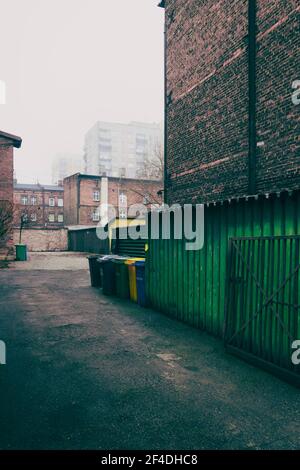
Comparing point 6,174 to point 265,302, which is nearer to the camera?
point 265,302

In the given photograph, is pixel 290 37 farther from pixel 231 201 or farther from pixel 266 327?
pixel 266 327

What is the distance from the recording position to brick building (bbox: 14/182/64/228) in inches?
2084

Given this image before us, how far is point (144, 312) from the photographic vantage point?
8.29 meters

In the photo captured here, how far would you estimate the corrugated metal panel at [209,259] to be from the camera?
5188 mm

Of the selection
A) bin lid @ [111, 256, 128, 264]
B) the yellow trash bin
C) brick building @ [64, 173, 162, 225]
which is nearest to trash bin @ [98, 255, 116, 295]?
bin lid @ [111, 256, 128, 264]

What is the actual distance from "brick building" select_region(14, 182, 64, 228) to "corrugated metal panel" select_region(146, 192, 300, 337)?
1873 inches

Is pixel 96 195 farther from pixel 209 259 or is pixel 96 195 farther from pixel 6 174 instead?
pixel 209 259

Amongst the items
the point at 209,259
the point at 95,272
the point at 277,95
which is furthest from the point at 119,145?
the point at 209,259

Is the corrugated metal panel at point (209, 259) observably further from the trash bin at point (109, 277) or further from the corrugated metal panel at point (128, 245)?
the corrugated metal panel at point (128, 245)

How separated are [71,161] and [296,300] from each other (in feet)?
381

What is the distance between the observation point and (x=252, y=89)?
8977 millimetres

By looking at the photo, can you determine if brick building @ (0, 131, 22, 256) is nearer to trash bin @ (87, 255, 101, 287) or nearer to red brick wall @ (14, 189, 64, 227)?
trash bin @ (87, 255, 101, 287)

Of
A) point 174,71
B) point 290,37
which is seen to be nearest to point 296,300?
point 290,37

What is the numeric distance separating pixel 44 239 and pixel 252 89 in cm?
3062
